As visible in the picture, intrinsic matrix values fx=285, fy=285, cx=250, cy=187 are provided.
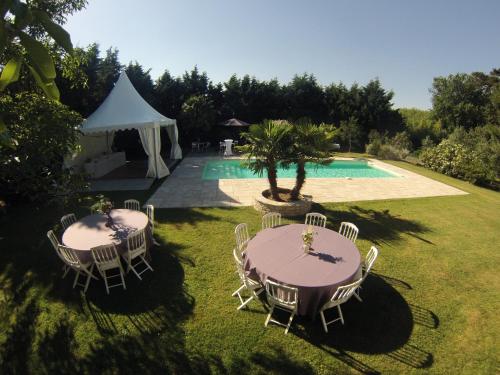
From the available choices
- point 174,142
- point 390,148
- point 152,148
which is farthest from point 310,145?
point 390,148

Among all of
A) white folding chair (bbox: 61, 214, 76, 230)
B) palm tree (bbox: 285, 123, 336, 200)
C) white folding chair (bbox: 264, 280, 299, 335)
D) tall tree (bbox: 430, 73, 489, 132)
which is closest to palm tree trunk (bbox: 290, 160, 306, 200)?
palm tree (bbox: 285, 123, 336, 200)

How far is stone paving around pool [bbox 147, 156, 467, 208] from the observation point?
10.4 metres

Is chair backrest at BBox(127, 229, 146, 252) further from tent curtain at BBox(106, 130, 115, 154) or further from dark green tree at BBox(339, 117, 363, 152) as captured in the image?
dark green tree at BBox(339, 117, 363, 152)

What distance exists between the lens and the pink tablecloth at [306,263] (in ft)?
14.2

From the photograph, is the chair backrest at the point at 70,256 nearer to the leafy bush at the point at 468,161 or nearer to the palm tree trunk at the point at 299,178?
the palm tree trunk at the point at 299,178

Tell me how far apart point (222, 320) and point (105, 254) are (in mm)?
2477

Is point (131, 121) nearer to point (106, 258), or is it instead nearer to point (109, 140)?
point (109, 140)

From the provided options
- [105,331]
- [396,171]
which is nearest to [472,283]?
[105,331]

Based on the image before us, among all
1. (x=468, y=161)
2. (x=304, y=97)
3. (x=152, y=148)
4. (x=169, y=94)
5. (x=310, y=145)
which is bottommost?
(x=152, y=148)

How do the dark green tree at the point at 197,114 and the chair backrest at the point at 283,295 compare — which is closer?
the chair backrest at the point at 283,295

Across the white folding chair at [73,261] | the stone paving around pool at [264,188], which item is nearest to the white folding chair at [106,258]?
the white folding chair at [73,261]

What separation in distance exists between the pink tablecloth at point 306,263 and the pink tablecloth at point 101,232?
2.50 meters

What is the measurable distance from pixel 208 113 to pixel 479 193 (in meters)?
16.5

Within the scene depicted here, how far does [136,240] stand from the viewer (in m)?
5.68
